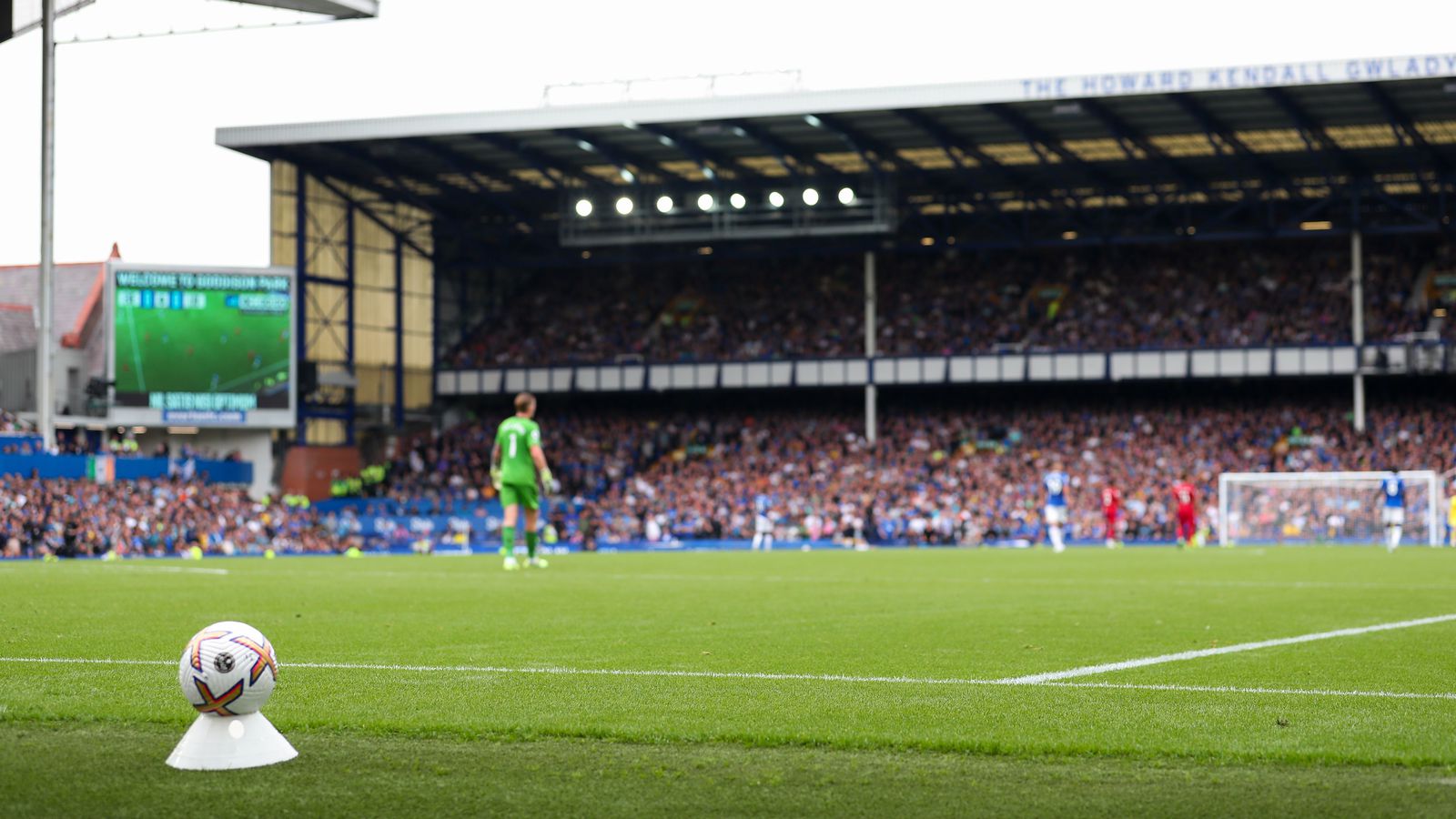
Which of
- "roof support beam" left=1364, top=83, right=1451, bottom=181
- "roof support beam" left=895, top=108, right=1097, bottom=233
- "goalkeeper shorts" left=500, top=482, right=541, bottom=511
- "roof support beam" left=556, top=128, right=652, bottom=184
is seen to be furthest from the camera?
"roof support beam" left=556, top=128, right=652, bottom=184

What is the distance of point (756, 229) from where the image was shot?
51438 mm

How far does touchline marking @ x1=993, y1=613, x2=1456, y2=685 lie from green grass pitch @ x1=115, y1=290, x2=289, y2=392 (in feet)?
145

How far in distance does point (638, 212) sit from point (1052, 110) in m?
13.3

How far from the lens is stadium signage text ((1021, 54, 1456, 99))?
138 feet

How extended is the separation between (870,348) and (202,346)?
21.8m

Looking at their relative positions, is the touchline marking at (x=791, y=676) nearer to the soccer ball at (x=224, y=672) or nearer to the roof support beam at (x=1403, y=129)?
the soccer ball at (x=224, y=672)

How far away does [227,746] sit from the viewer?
5.59m

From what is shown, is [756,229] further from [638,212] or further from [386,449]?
[386,449]

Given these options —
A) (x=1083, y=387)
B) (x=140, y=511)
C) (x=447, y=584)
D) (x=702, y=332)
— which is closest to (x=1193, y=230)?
(x=1083, y=387)

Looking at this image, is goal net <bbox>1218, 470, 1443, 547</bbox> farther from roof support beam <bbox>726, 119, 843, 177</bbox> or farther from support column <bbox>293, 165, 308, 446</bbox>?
support column <bbox>293, 165, 308, 446</bbox>

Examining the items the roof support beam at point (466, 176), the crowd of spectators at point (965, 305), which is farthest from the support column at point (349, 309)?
the crowd of spectators at point (965, 305)

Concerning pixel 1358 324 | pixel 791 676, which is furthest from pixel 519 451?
pixel 1358 324

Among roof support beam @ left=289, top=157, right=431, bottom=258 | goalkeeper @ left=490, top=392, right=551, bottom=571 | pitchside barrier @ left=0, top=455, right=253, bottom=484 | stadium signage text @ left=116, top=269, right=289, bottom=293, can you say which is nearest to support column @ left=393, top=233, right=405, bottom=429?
roof support beam @ left=289, top=157, right=431, bottom=258

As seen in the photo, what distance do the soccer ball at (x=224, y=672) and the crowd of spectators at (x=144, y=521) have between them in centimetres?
3239
